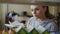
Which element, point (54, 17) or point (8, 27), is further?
point (54, 17)

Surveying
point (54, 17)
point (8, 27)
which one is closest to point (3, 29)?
point (8, 27)

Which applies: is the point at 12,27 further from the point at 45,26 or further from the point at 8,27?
the point at 45,26

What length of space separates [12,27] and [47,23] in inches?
7.4

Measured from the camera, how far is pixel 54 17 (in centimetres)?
61

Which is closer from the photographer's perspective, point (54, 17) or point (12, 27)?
point (12, 27)

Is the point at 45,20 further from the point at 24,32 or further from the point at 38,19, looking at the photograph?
the point at 24,32

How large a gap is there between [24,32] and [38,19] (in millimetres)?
149

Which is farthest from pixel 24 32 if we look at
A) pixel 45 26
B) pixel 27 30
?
pixel 45 26

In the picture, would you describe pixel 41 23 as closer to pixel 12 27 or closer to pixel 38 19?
pixel 38 19

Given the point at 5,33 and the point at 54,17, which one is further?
the point at 54,17

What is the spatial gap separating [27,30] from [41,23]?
11 centimetres

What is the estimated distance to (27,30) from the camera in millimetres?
470

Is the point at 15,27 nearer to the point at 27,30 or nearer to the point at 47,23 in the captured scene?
the point at 27,30

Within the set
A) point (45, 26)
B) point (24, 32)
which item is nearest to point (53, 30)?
point (45, 26)
